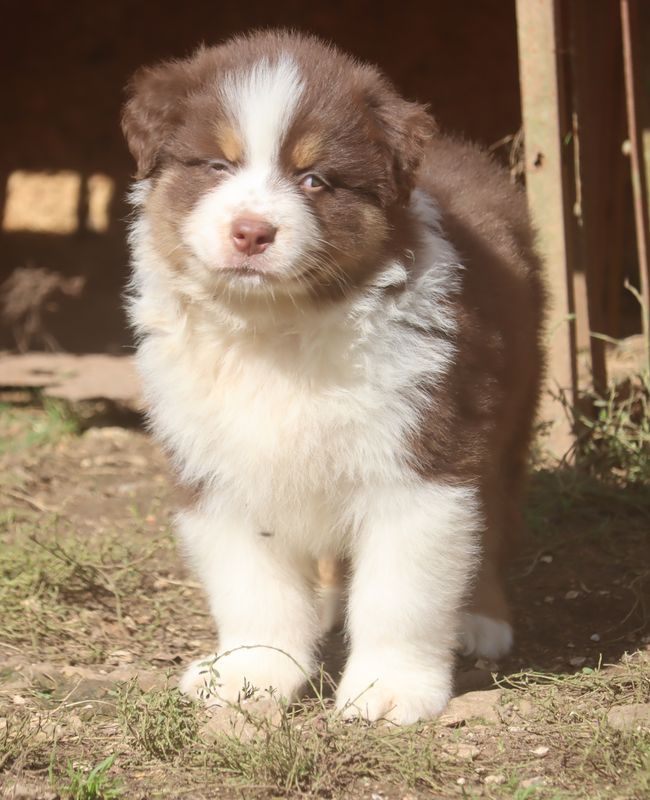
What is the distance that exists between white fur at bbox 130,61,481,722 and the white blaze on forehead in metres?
0.02

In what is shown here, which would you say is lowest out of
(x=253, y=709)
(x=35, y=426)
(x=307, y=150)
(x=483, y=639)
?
(x=483, y=639)

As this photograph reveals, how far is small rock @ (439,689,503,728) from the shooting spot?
362 centimetres

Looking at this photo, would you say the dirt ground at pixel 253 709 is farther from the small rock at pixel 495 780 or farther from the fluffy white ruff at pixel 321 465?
the fluffy white ruff at pixel 321 465

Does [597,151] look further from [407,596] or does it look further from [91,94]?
[91,94]

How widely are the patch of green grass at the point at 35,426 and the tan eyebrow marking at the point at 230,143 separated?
3.95 m

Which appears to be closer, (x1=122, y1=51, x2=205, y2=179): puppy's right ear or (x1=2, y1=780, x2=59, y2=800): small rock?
(x1=2, y1=780, x2=59, y2=800): small rock

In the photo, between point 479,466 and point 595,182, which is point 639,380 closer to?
point 595,182

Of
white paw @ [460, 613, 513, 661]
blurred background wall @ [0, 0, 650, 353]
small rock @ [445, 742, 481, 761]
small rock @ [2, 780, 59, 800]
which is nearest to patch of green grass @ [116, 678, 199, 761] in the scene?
small rock @ [2, 780, 59, 800]

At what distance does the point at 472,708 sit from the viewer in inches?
146

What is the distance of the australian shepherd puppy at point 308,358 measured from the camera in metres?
3.32

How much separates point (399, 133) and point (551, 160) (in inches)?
88.2

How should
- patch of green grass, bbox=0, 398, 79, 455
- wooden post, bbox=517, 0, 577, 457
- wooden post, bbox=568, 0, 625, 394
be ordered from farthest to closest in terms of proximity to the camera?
1. patch of green grass, bbox=0, 398, 79, 455
2. wooden post, bbox=568, 0, 625, 394
3. wooden post, bbox=517, 0, 577, 457

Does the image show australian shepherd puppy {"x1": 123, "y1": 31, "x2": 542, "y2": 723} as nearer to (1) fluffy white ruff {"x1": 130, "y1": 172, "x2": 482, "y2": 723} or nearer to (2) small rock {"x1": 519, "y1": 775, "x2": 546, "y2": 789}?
(1) fluffy white ruff {"x1": 130, "y1": 172, "x2": 482, "y2": 723}

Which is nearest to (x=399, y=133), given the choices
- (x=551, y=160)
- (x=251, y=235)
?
(x=251, y=235)
